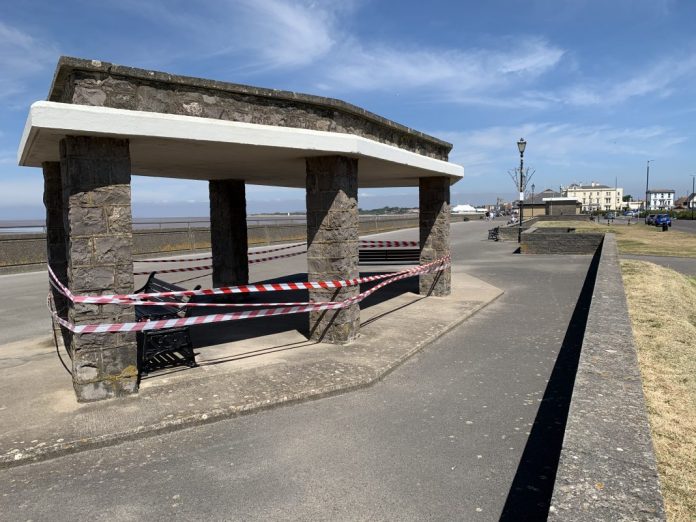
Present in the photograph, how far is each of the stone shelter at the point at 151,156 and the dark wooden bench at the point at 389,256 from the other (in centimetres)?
955

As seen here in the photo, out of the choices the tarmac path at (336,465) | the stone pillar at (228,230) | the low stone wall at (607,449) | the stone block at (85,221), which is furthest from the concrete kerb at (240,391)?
the stone pillar at (228,230)

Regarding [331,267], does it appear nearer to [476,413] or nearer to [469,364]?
[469,364]

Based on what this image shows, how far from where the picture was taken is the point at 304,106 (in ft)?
21.5

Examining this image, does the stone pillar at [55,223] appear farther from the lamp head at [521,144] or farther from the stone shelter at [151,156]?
the lamp head at [521,144]

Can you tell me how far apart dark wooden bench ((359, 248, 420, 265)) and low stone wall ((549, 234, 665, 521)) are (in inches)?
519

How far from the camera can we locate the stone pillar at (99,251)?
500 centimetres

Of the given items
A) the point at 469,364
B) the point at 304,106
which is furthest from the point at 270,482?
the point at 304,106

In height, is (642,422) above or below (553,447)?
above

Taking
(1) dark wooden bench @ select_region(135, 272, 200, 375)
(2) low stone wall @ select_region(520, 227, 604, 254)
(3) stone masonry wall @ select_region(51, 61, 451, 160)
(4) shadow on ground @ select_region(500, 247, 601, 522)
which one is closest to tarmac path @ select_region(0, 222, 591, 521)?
(4) shadow on ground @ select_region(500, 247, 601, 522)

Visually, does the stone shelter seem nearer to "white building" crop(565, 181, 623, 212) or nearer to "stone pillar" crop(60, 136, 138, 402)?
"stone pillar" crop(60, 136, 138, 402)

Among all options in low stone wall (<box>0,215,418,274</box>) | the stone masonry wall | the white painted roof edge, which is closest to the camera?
the white painted roof edge

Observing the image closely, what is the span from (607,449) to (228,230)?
8.93 metres

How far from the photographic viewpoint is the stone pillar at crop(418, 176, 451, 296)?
434 inches

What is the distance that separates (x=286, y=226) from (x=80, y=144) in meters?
25.4
